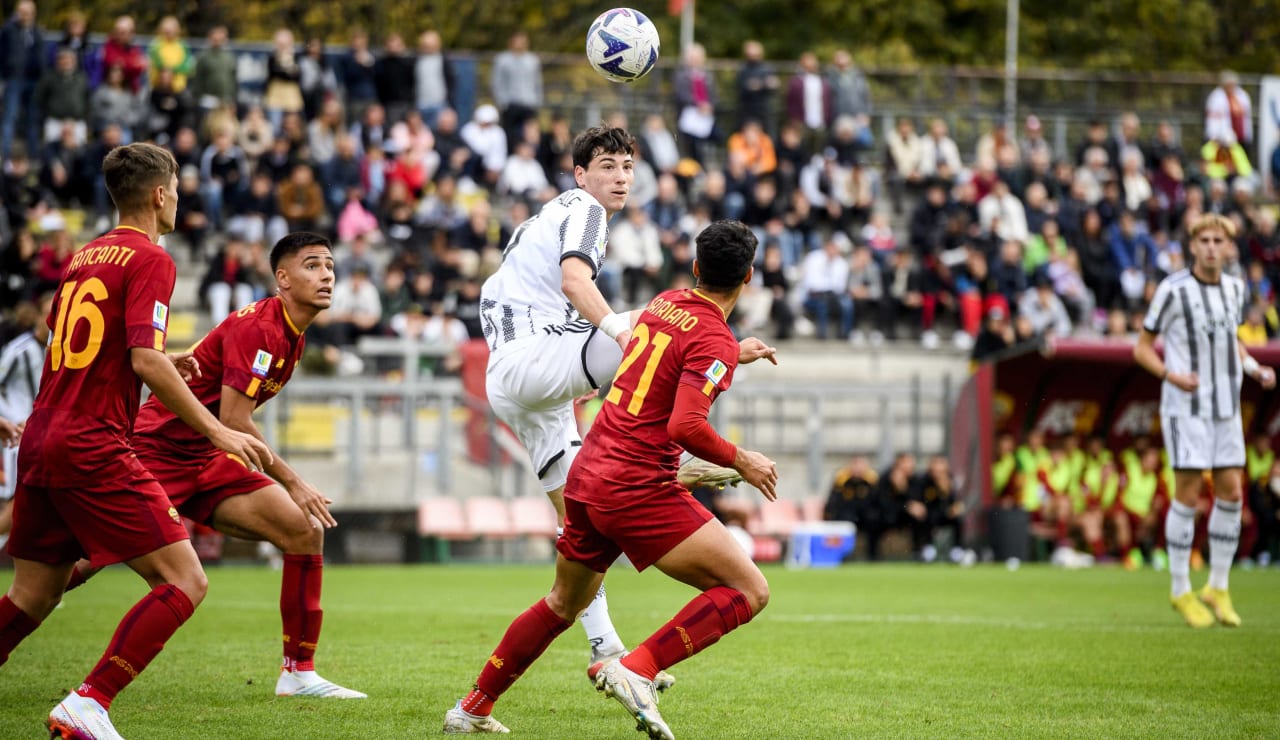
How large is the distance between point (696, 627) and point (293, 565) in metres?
2.51

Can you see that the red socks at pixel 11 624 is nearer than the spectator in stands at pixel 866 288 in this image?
Yes

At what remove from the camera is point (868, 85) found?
1156 inches

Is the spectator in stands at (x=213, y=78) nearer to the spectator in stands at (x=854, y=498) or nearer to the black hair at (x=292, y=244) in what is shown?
the spectator in stands at (x=854, y=498)

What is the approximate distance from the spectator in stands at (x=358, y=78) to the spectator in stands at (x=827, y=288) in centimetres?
741

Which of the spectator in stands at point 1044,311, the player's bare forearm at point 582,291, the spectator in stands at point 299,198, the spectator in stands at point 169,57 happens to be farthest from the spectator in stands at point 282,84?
the player's bare forearm at point 582,291

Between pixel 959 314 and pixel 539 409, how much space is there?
57.7 feet

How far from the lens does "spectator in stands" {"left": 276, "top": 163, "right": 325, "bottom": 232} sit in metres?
22.7

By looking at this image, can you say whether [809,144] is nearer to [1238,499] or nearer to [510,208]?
[510,208]

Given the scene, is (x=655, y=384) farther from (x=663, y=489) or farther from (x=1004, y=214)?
(x=1004, y=214)

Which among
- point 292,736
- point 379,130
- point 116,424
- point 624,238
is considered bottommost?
point 292,736

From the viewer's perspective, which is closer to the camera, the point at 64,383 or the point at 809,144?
the point at 64,383

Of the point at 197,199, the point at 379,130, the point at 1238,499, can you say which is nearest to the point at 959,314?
the point at 379,130

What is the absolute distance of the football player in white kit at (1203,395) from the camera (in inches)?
439

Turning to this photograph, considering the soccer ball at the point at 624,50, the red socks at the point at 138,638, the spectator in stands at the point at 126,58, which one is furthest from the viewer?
the spectator in stands at the point at 126,58
